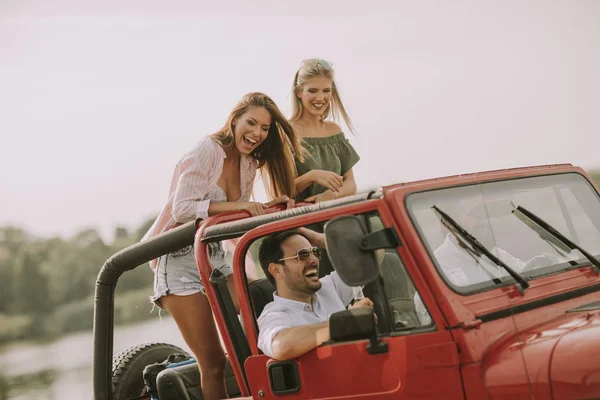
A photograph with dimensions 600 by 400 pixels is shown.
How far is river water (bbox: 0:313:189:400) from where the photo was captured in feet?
60.5

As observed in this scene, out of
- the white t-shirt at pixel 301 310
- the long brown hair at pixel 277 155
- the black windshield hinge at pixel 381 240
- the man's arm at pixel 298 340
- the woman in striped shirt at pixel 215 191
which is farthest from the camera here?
the long brown hair at pixel 277 155

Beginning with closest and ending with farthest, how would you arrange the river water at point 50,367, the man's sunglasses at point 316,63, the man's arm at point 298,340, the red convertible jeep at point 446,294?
1. the red convertible jeep at point 446,294
2. the man's arm at point 298,340
3. the man's sunglasses at point 316,63
4. the river water at point 50,367

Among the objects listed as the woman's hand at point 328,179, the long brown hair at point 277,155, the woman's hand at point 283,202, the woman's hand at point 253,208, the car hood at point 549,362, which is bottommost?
the car hood at point 549,362

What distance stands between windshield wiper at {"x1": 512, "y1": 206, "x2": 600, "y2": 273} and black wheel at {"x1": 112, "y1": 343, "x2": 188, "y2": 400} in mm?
2784

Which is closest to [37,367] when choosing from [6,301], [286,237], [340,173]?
[6,301]

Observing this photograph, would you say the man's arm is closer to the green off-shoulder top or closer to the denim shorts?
the denim shorts

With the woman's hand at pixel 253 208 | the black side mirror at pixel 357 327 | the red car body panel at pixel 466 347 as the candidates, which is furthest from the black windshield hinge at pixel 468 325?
the woman's hand at pixel 253 208

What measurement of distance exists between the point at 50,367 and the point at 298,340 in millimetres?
22100

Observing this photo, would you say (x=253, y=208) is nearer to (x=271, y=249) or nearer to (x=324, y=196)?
(x=271, y=249)

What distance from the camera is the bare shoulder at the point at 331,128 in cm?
646

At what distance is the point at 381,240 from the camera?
3.96 metres

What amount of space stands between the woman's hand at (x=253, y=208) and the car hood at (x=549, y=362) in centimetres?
166

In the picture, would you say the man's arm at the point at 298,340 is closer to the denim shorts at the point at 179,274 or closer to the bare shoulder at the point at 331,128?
the denim shorts at the point at 179,274

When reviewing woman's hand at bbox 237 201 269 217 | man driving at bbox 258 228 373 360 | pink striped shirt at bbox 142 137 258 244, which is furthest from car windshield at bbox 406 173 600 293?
pink striped shirt at bbox 142 137 258 244
